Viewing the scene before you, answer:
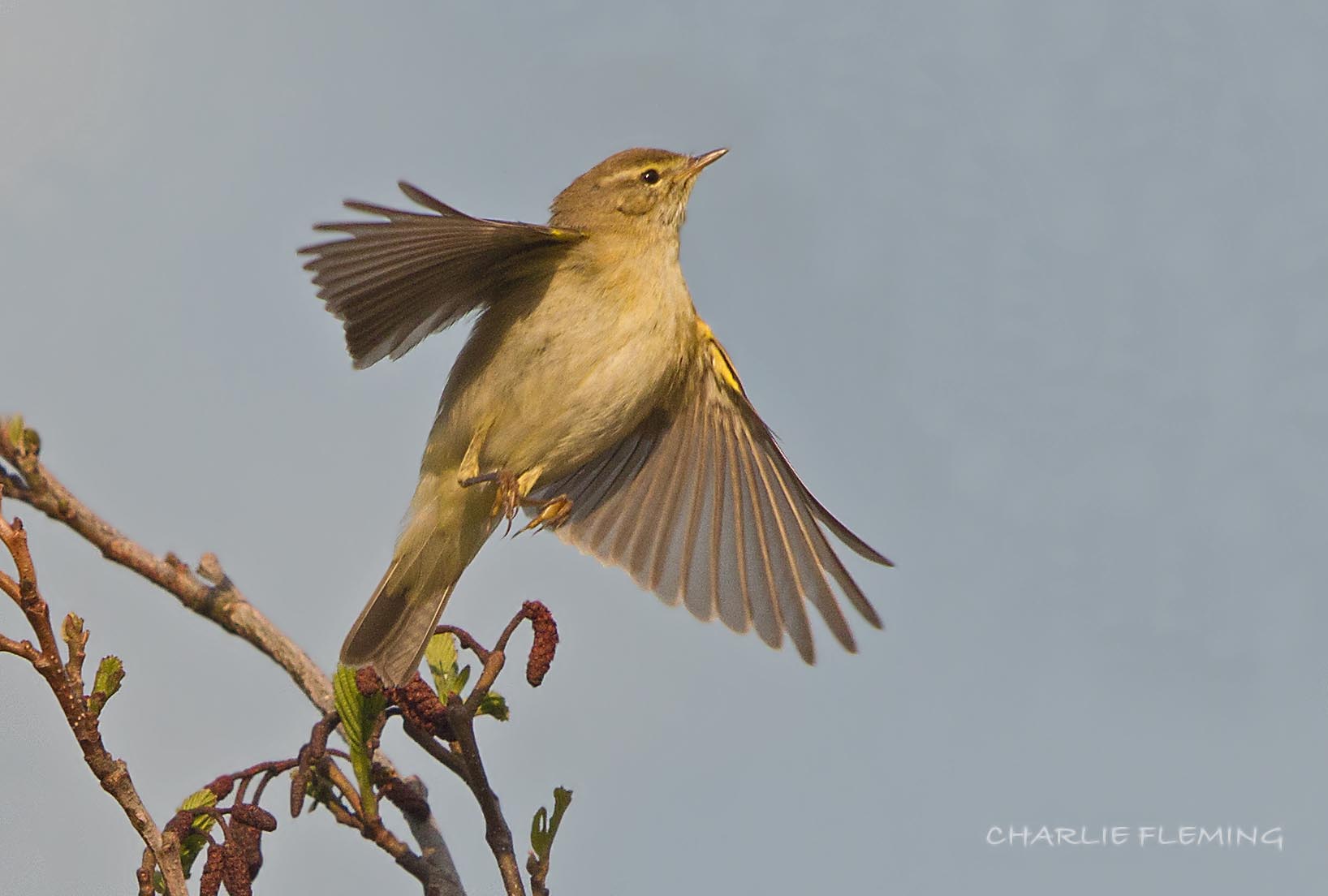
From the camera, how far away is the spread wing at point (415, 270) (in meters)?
4.46

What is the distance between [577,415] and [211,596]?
1634 mm

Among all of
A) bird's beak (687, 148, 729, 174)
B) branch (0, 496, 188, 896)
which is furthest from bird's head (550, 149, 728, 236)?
branch (0, 496, 188, 896)

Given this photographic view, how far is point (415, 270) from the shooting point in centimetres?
486

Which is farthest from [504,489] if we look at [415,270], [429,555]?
[415,270]

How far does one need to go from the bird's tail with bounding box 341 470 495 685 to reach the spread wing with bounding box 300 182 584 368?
560mm

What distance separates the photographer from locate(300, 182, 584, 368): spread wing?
4457 mm

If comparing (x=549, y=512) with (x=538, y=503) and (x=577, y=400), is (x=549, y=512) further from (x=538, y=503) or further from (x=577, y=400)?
(x=577, y=400)

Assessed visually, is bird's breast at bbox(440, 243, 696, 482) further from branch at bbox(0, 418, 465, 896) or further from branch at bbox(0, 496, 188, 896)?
branch at bbox(0, 496, 188, 896)

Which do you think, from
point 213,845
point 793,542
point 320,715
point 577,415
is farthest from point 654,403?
point 213,845

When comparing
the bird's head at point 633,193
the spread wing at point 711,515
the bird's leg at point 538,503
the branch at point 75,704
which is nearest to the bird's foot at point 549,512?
A: the bird's leg at point 538,503

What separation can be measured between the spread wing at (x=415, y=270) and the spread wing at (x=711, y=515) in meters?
0.88

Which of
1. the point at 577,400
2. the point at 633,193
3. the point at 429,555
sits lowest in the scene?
the point at 429,555

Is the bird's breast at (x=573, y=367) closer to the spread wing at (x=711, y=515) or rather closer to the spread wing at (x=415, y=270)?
the spread wing at (x=415, y=270)

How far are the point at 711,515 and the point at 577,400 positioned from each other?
1288mm
